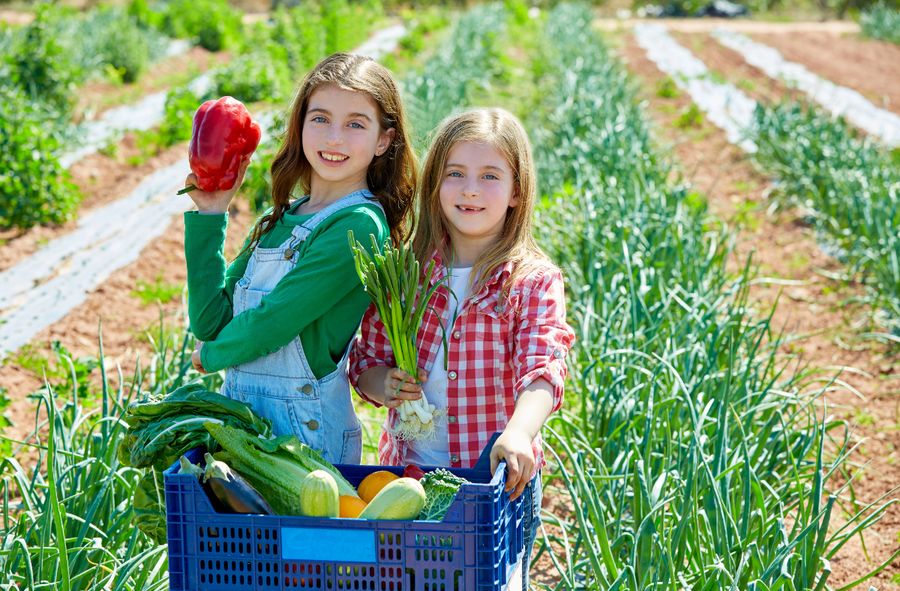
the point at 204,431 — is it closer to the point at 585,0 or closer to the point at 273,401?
the point at 273,401

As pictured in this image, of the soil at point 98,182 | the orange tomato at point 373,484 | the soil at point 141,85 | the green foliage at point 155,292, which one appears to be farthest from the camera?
the soil at point 141,85

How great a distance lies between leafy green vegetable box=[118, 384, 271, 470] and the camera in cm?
186

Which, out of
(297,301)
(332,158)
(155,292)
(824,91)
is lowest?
(155,292)

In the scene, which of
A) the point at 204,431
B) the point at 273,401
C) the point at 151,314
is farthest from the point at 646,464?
the point at 151,314

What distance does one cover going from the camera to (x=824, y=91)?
12.7 m

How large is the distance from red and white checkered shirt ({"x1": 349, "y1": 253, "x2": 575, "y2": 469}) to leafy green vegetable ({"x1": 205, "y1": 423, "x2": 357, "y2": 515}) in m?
0.39

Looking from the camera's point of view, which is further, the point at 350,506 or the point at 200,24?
the point at 200,24

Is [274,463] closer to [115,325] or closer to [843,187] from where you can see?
[115,325]

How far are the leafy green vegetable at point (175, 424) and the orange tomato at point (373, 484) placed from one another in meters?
0.23

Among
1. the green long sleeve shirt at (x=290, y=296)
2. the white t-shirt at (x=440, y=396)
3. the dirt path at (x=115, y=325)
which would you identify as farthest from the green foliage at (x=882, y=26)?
the green long sleeve shirt at (x=290, y=296)

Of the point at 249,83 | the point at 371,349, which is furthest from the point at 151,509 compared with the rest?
the point at 249,83

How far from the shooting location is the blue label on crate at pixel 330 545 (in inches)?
62.9

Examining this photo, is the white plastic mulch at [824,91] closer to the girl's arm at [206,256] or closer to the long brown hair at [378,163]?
the long brown hair at [378,163]

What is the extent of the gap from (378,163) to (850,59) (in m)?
17.1
